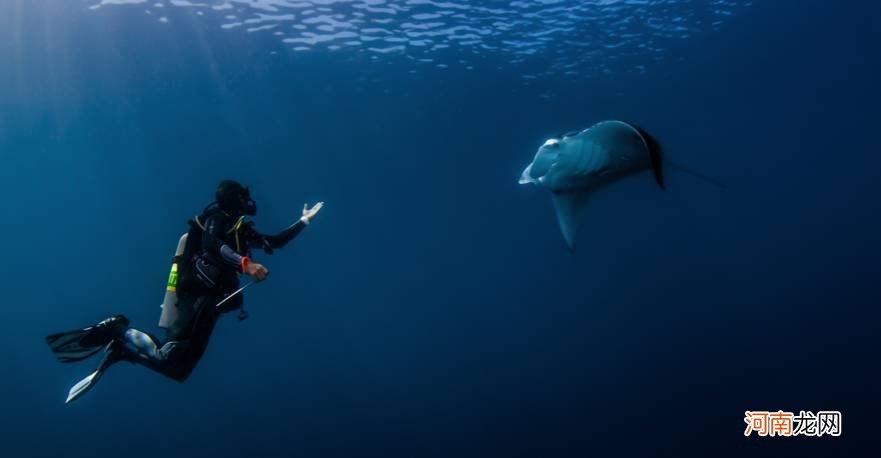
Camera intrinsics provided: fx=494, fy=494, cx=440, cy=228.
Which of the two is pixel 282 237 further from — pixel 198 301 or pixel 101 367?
pixel 101 367

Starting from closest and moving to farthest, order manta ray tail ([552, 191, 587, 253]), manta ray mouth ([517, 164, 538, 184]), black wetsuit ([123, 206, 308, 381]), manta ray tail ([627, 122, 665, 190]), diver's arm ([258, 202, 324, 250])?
manta ray tail ([627, 122, 665, 190]), manta ray mouth ([517, 164, 538, 184]), manta ray tail ([552, 191, 587, 253]), black wetsuit ([123, 206, 308, 381]), diver's arm ([258, 202, 324, 250])

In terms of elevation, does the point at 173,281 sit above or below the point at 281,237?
below

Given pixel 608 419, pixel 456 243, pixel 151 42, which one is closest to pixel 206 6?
pixel 151 42

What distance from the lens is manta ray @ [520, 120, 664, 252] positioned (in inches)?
133

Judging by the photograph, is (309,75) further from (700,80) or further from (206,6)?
(700,80)

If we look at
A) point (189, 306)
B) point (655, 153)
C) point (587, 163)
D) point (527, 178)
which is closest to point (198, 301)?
point (189, 306)

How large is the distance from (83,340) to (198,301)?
141cm

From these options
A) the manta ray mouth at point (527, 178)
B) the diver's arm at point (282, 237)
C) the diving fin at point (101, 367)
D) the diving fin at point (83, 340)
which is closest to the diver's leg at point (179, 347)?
the diving fin at point (101, 367)

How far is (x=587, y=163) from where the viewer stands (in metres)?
3.69

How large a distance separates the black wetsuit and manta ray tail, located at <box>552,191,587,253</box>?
3792 millimetres

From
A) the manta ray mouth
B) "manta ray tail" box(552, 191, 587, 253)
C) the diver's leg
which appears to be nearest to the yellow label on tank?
the diver's leg

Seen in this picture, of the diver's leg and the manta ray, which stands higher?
the manta ray

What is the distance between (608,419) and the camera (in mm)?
17906

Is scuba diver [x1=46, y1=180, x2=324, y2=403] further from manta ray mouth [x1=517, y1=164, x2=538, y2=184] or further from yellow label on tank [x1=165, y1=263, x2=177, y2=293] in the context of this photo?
manta ray mouth [x1=517, y1=164, x2=538, y2=184]
